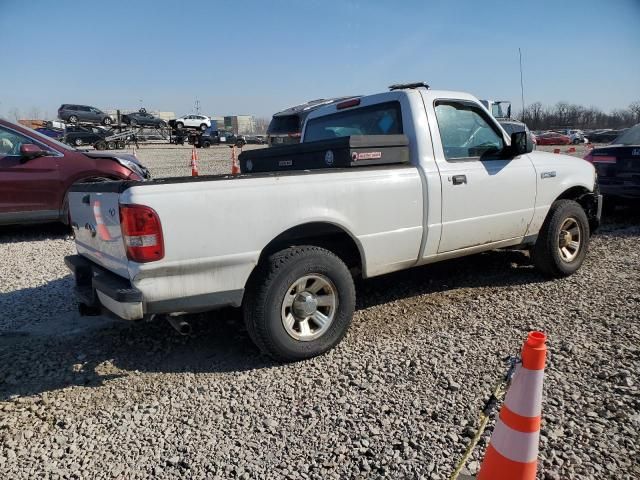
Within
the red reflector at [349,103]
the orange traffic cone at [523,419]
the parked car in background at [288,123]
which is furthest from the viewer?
the parked car in background at [288,123]

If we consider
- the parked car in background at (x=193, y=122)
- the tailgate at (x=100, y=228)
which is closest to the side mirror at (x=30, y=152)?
the tailgate at (x=100, y=228)

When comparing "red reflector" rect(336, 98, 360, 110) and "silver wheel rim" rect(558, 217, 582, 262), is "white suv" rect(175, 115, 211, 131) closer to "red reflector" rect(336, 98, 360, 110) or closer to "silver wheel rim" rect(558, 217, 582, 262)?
"red reflector" rect(336, 98, 360, 110)

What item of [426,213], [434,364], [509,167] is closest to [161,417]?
[434,364]

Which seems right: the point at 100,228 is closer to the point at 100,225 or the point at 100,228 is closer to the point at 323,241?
the point at 100,225

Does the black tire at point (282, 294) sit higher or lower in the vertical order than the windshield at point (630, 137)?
lower

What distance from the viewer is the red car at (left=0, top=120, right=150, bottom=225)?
6.73 meters

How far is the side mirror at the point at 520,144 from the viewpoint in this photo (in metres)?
4.28

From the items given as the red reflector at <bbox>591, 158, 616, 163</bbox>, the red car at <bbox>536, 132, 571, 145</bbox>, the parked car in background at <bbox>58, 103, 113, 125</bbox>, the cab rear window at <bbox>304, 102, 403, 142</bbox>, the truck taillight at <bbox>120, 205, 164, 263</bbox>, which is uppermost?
the parked car in background at <bbox>58, 103, 113, 125</bbox>

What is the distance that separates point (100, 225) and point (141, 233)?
0.56 meters

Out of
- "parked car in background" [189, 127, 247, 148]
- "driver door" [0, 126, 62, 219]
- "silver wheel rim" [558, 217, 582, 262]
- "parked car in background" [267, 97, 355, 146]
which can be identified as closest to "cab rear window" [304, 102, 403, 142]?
"silver wheel rim" [558, 217, 582, 262]

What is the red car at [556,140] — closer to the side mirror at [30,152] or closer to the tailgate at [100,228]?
the side mirror at [30,152]

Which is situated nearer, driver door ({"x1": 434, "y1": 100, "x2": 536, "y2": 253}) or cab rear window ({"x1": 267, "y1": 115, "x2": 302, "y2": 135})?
driver door ({"x1": 434, "y1": 100, "x2": 536, "y2": 253})

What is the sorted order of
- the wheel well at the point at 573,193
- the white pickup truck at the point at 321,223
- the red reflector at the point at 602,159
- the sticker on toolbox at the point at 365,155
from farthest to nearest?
the red reflector at the point at 602,159 → the wheel well at the point at 573,193 → the sticker on toolbox at the point at 365,155 → the white pickup truck at the point at 321,223

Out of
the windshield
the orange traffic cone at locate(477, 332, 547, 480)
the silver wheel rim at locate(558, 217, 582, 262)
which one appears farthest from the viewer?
the windshield
